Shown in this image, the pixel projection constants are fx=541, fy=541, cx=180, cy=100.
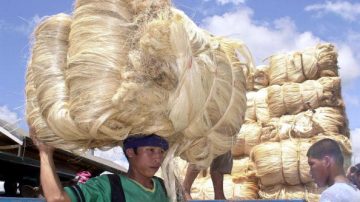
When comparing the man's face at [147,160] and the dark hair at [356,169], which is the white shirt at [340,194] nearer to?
the man's face at [147,160]

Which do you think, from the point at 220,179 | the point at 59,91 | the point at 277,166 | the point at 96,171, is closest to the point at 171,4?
the point at 59,91

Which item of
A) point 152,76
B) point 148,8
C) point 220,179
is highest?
point 148,8

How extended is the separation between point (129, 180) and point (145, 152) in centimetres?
13

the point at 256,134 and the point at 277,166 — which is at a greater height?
the point at 256,134

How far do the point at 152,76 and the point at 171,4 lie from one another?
0.33 m

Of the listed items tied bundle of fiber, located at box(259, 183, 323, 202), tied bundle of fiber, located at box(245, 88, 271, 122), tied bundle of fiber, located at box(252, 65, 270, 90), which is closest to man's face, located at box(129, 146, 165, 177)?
tied bundle of fiber, located at box(259, 183, 323, 202)

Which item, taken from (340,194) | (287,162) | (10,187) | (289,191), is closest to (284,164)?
(287,162)

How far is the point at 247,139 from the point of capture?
5.73 meters

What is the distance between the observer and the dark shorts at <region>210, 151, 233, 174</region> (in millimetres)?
3976

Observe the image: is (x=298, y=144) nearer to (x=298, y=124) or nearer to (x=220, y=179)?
(x=298, y=124)

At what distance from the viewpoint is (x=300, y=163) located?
5.13 m

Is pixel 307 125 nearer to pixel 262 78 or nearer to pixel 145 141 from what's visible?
pixel 262 78

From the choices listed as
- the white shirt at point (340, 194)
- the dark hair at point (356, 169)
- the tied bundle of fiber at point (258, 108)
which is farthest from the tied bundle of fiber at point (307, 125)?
the white shirt at point (340, 194)

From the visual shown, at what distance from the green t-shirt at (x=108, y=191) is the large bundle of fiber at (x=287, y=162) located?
312 centimetres
